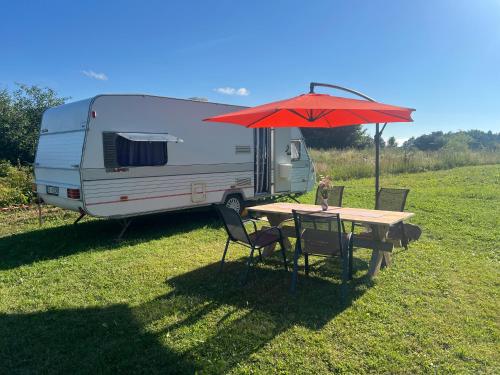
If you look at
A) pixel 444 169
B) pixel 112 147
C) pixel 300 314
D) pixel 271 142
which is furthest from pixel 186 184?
pixel 444 169

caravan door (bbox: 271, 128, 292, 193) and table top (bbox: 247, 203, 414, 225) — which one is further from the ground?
caravan door (bbox: 271, 128, 292, 193)

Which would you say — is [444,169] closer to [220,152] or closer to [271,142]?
[271,142]

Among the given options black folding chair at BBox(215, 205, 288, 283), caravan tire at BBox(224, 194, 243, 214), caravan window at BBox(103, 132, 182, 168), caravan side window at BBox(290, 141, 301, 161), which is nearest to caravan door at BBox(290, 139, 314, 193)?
caravan side window at BBox(290, 141, 301, 161)

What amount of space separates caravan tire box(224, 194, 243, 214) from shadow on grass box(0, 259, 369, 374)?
12.8 feet

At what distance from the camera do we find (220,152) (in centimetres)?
862

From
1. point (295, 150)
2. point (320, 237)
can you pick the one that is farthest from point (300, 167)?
point (320, 237)

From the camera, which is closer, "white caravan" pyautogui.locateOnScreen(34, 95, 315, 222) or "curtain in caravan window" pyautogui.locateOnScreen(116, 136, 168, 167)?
"white caravan" pyautogui.locateOnScreen(34, 95, 315, 222)

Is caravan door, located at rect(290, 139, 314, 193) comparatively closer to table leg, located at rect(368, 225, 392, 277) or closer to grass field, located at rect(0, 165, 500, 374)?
grass field, located at rect(0, 165, 500, 374)

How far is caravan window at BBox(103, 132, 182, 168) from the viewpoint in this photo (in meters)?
6.86

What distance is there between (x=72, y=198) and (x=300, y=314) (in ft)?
15.2

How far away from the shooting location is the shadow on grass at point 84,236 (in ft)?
21.4

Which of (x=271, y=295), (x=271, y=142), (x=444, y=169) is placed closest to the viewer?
(x=271, y=295)

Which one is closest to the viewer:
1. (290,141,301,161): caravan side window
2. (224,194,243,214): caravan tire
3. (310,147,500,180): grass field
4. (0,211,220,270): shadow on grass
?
(0,211,220,270): shadow on grass

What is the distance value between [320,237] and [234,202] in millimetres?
4499
